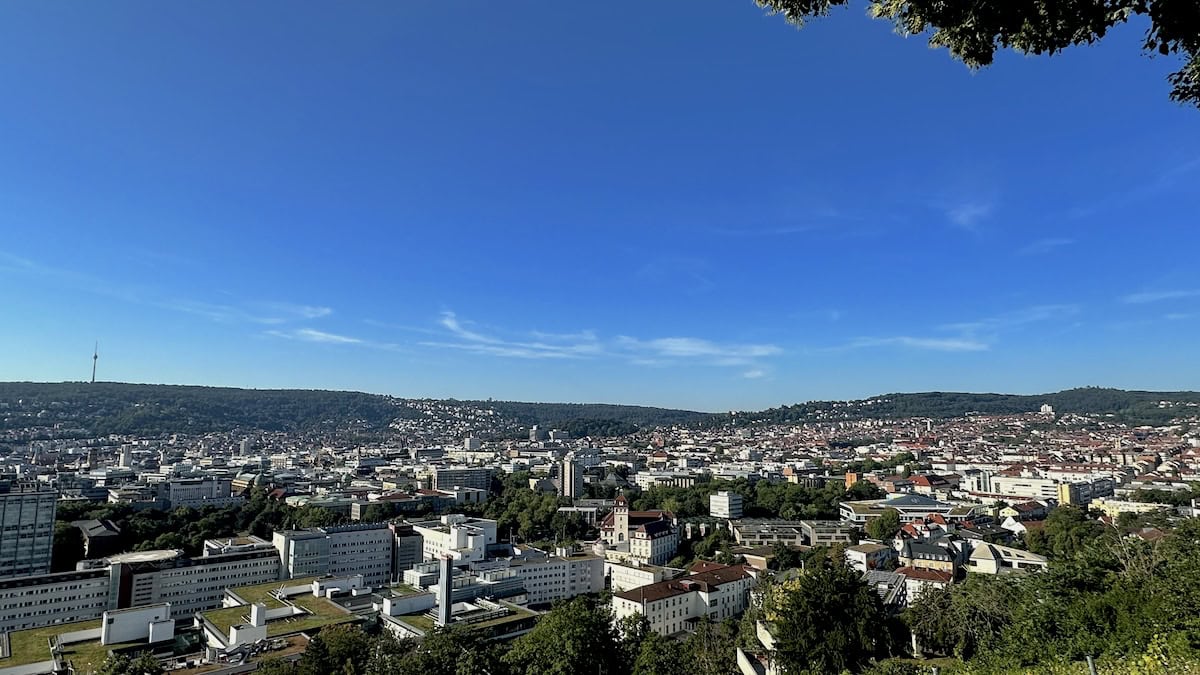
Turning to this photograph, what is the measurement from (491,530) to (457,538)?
323 cm

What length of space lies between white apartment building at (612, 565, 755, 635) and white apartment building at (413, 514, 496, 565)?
33.6 feet

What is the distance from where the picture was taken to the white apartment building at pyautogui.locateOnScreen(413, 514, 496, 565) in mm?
35469

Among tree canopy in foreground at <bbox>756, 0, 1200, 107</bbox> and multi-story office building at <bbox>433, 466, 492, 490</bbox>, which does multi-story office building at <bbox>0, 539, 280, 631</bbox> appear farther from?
multi-story office building at <bbox>433, 466, 492, 490</bbox>

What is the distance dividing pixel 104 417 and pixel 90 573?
139 m

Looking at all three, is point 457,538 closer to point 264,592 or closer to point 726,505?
point 264,592

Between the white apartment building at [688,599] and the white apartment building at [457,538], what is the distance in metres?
10.2

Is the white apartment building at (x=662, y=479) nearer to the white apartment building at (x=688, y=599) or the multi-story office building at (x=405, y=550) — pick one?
the multi-story office building at (x=405, y=550)

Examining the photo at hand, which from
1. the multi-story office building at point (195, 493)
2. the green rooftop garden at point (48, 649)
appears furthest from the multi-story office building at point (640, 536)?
the multi-story office building at point (195, 493)

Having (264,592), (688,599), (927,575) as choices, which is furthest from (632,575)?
(264,592)

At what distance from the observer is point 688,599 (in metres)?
28.2

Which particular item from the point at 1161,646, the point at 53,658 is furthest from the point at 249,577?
the point at 1161,646

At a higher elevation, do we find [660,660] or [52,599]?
[660,660]

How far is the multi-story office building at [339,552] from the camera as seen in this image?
3575 cm

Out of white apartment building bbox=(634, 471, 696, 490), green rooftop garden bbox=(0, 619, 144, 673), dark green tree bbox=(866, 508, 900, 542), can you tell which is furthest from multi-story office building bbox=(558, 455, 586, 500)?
green rooftop garden bbox=(0, 619, 144, 673)
